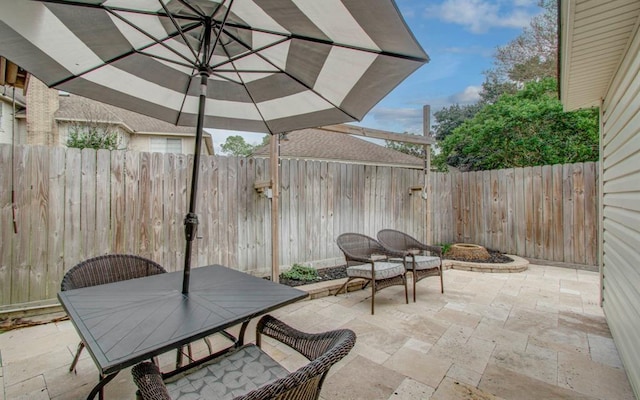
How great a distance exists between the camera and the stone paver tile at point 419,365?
6.42 feet

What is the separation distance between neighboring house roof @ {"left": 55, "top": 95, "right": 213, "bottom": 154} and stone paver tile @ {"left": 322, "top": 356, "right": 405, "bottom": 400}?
804 centimetres

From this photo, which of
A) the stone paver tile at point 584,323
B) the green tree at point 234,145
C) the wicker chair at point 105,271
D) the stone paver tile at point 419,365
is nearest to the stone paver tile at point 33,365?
the wicker chair at point 105,271

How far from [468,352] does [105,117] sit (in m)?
11.3

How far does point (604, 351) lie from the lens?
2.28 m

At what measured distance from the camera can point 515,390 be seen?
1840 mm

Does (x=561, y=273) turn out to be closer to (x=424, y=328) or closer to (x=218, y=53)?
(x=424, y=328)

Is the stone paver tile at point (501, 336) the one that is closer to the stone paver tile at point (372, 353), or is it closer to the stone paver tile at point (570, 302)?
the stone paver tile at point (372, 353)

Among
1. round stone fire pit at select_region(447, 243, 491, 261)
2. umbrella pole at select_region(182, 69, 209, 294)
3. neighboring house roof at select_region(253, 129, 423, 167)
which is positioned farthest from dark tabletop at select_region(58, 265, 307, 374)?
neighboring house roof at select_region(253, 129, 423, 167)

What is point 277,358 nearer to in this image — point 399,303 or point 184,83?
point 399,303

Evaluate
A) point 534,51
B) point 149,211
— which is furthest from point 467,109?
point 149,211

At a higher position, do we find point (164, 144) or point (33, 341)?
point (164, 144)

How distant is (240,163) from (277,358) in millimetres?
2343

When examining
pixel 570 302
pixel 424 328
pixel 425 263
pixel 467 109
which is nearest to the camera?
pixel 424 328

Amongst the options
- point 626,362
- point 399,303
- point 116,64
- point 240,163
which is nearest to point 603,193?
point 626,362
